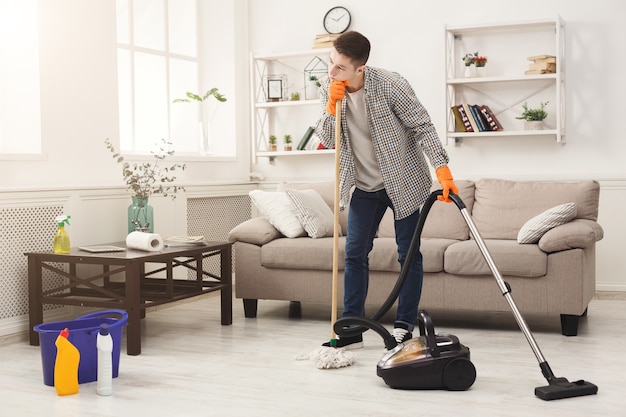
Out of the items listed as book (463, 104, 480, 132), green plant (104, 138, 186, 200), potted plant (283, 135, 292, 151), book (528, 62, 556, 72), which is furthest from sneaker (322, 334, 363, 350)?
potted plant (283, 135, 292, 151)

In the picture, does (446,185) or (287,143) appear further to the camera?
(287,143)

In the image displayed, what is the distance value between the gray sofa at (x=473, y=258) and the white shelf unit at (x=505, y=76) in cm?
71

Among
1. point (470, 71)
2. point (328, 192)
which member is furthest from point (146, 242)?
point (470, 71)

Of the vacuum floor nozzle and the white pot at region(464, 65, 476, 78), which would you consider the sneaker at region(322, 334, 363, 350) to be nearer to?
the vacuum floor nozzle

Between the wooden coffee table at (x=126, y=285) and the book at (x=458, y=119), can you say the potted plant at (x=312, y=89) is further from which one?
the wooden coffee table at (x=126, y=285)

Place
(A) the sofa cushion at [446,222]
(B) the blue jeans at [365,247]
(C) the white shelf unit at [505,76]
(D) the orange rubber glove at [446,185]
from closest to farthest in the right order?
(D) the orange rubber glove at [446,185] → (B) the blue jeans at [365,247] → (A) the sofa cushion at [446,222] → (C) the white shelf unit at [505,76]

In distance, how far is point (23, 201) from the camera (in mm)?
4168

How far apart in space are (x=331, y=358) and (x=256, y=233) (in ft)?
4.66

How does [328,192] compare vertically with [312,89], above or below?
below

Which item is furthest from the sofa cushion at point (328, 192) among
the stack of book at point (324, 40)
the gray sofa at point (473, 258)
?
the stack of book at point (324, 40)

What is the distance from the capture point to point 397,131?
11.5ft

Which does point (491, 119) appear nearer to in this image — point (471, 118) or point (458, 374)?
point (471, 118)

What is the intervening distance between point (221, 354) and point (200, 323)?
845 millimetres

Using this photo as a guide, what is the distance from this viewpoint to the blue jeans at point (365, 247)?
3637mm
